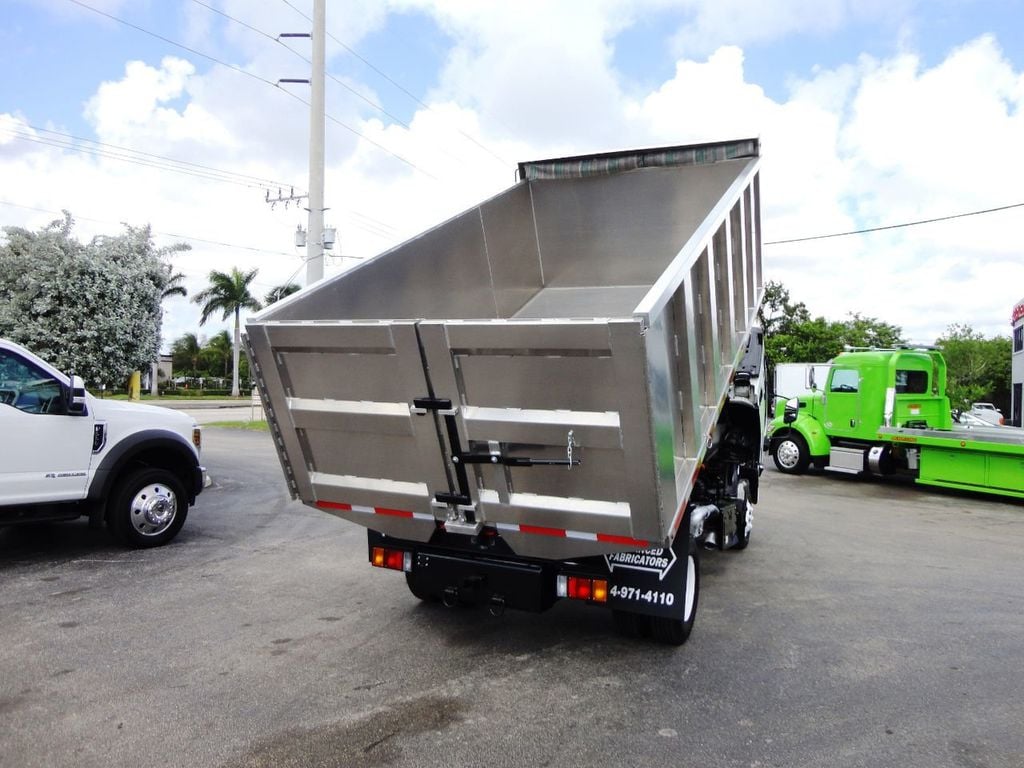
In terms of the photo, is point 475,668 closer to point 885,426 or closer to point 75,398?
point 75,398

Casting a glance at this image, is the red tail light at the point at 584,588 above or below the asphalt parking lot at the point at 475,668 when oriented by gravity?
above

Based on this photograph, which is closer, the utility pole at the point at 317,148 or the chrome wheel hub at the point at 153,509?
the chrome wheel hub at the point at 153,509

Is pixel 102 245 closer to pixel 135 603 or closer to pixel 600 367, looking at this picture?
pixel 135 603

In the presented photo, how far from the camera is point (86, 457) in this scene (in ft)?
22.4

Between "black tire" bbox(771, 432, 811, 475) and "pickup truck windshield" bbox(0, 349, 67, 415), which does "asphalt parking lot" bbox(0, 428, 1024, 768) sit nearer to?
"pickup truck windshield" bbox(0, 349, 67, 415)

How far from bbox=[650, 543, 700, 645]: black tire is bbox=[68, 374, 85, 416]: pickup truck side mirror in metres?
5.26

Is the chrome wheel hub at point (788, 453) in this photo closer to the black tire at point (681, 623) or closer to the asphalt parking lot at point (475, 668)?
the asphalt parking lot at point (475, 668)

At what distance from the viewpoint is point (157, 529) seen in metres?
7.45

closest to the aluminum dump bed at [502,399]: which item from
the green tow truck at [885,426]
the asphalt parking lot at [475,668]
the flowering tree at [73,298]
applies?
the asphalt parking lot at [475,668]

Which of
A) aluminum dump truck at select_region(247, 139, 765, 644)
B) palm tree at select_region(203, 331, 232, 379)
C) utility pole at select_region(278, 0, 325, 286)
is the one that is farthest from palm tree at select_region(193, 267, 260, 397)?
aluminum dump truck at select_region(247, 139, 765, 644)

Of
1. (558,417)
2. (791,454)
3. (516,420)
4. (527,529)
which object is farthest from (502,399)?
(791,454)

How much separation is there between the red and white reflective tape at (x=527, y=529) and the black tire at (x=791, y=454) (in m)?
11.7

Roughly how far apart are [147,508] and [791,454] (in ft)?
38.0

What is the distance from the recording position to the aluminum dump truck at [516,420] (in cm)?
356
